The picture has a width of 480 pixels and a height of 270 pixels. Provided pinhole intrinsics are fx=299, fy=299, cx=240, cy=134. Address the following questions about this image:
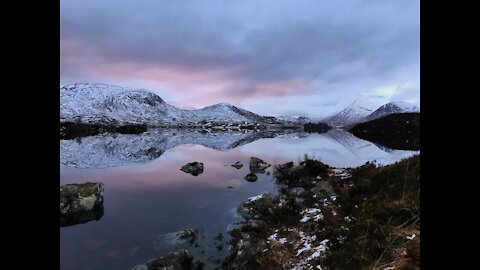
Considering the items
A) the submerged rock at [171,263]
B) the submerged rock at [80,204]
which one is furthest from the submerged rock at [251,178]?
the submerged rock at [171,263]

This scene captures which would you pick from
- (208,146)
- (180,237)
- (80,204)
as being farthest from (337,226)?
(208,146)

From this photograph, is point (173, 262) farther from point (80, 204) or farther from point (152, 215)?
point (80, 204)

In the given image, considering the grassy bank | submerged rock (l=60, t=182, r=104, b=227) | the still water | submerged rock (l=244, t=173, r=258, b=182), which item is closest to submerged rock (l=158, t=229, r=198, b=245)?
the still water

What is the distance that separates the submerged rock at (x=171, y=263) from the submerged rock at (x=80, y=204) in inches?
285

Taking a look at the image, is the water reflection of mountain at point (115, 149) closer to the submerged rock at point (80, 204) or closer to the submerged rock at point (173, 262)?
the submerged rock at point (80, 204)

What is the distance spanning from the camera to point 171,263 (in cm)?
1004

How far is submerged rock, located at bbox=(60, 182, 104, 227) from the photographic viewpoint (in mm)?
15414

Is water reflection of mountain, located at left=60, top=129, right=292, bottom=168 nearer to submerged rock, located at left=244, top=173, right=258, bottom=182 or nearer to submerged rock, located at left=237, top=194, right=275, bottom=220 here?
submerged rock, located at left=244, top=173, right=258, bottom=182

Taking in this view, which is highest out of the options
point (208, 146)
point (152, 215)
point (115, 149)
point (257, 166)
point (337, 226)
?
point (208, 146)

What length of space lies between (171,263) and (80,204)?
8.81 meters

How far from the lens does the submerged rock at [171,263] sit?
32.3ft

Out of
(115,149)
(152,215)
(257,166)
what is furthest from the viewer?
(115,149)
